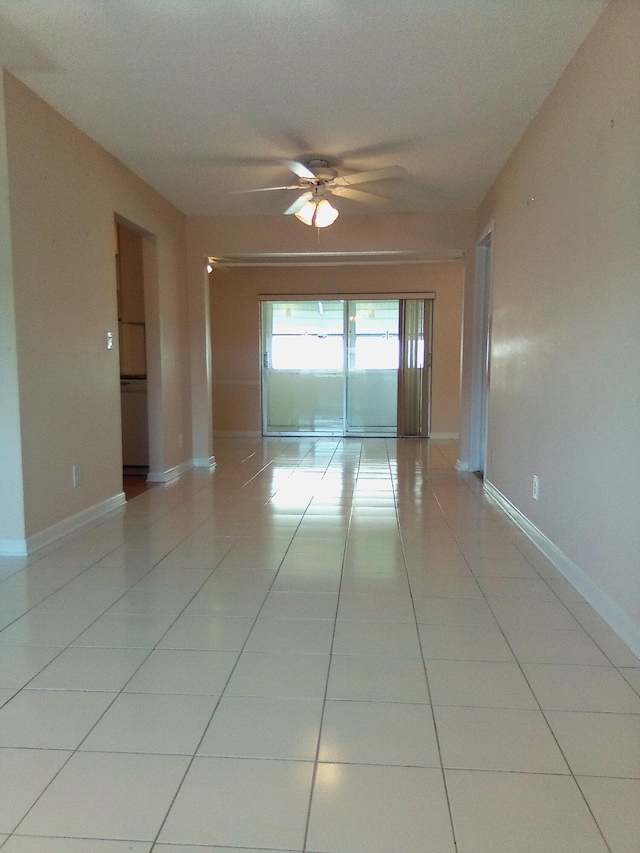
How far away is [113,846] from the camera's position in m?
1.22

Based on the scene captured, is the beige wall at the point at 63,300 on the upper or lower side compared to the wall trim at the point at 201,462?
upper

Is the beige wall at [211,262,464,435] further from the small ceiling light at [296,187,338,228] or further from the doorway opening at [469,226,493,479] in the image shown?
the small ceiling light at [296,187,338,228]

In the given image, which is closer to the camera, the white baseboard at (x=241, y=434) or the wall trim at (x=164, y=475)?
the wall trim at (x=164, y=475)

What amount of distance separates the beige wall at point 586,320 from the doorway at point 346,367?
4.33 meters

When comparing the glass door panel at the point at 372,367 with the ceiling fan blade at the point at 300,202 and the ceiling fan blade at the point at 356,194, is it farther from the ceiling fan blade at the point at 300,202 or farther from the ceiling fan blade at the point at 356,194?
the ceiling fan blade at the point at 300,202

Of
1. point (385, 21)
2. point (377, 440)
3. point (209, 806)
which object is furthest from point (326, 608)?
point (377, 440)

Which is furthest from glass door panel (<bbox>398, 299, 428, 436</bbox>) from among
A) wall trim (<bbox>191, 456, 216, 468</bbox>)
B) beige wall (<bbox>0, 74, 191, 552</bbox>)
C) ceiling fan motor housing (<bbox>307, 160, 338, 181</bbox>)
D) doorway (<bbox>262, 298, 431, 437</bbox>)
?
beige wall (<bbox>0, 74, 191, 552</bbox>)

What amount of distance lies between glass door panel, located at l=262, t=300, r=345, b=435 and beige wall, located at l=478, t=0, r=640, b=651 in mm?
4740

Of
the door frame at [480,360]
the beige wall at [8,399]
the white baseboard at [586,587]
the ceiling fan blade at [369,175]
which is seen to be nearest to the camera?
the white baseboard at [586,587]

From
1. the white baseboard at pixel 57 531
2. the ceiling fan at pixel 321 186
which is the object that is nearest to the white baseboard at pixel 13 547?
the white baseboard at pixel 57 531

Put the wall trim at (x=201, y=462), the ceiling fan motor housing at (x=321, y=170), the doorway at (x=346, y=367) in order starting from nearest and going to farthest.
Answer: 1. the ceiling fan motor housing at (x=321, y=170)
2. the wall trim at (x=201, y=462)
3. the doorway at (x=346, y=367)

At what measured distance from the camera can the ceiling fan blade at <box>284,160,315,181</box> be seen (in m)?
3.78

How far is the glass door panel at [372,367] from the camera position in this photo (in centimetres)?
827

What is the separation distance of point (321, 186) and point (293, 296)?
412cm
